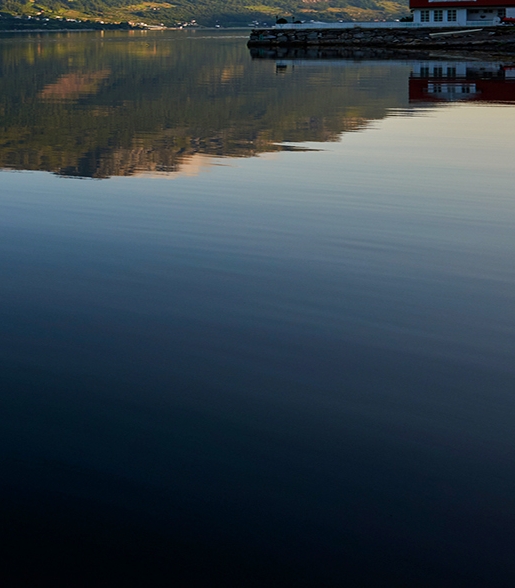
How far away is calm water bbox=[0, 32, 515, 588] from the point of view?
5.97m

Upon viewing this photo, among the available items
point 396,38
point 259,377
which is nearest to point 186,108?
point 259,377

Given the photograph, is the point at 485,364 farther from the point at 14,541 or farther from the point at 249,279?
the point at 14,541

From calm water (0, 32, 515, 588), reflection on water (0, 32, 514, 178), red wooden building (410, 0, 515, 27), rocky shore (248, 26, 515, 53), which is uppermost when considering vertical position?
red wooden building (410, 0, 515, 27)

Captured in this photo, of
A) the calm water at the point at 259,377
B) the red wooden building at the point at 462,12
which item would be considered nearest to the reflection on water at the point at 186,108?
the calm water at the point at 259,377

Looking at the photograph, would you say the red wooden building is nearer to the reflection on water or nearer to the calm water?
the reflection on water

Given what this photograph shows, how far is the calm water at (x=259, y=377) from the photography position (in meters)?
5.97

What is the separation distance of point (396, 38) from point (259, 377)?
112 meters

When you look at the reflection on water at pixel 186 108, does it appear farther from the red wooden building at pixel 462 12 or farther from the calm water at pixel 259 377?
the red wooden building at pixel 462 12

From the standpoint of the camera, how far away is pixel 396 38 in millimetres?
114250

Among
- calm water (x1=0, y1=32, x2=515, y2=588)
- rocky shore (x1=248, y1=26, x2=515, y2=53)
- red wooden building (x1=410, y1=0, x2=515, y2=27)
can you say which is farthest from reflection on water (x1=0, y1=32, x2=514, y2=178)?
red wooden building (x1=410, y1=0, x2=515, y2=27)

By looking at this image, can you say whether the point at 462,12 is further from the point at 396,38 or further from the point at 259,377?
the point at 259,377

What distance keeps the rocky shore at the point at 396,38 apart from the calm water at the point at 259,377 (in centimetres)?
7953

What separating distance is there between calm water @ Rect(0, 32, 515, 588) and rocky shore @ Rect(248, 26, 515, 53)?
79534 millimetres

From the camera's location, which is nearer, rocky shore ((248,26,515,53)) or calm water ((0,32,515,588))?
calm water ((0,32,515,588))
